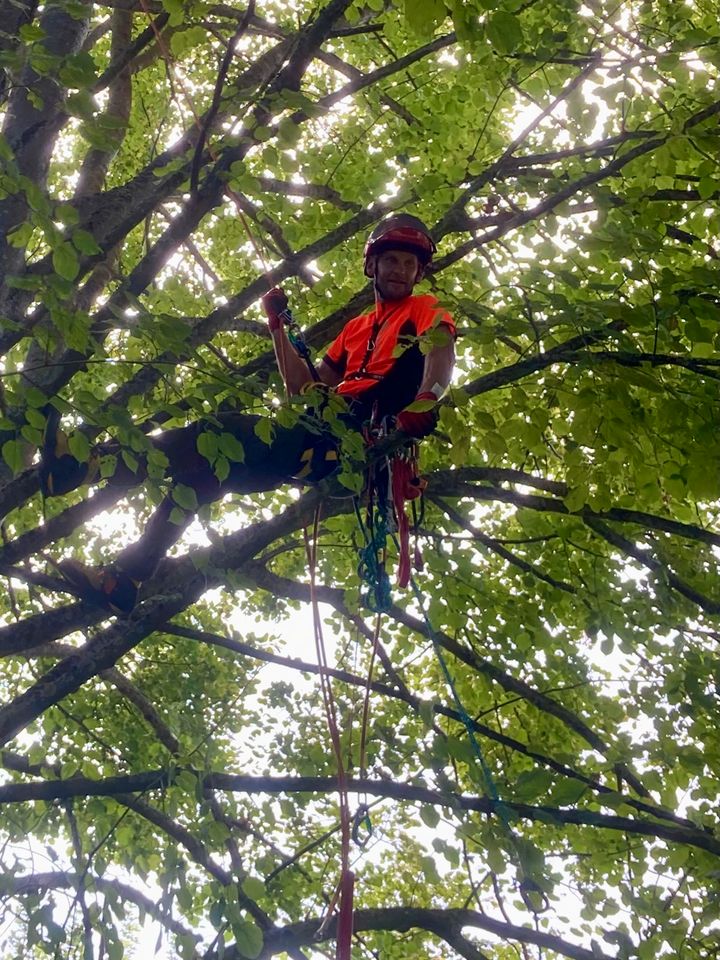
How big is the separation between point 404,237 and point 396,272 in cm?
15

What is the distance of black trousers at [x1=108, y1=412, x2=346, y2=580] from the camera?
3.24m

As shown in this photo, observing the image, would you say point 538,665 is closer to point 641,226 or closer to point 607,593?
point 607,593

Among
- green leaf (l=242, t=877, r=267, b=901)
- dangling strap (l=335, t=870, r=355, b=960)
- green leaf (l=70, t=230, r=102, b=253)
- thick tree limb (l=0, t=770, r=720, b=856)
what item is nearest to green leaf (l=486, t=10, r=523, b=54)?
green leaf (l=70, t=230, r=102, b=253)

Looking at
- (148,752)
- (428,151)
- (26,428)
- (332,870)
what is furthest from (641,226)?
(332,870)

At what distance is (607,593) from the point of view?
4.16 meters

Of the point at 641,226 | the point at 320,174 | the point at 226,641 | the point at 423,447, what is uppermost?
the point at 320,174

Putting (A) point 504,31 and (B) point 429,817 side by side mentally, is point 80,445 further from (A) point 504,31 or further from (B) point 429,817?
(A) point 504,31

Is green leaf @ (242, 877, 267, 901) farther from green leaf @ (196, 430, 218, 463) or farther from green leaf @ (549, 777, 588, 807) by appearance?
green leaf @ (196, 430, 218, 463)

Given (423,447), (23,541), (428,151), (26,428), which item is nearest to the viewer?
(26,428)

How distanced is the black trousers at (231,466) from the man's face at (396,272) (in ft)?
2.41

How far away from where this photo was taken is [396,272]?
3.69 m

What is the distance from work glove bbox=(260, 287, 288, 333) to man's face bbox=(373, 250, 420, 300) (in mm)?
544

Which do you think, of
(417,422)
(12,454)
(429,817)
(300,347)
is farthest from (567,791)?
(300,347)

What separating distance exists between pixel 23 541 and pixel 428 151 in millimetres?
3529
